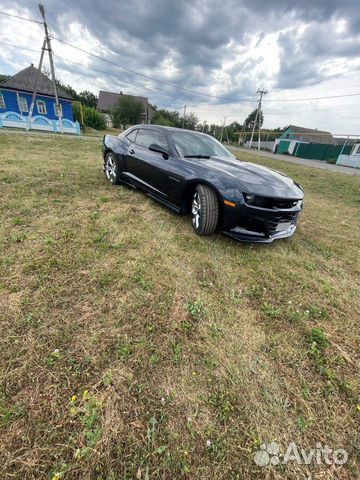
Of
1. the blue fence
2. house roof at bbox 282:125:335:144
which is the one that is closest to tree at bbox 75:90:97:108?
the blue fence

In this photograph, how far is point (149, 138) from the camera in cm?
397

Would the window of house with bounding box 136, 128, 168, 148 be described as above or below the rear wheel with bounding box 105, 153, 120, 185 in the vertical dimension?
above

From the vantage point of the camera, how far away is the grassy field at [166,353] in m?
1.13

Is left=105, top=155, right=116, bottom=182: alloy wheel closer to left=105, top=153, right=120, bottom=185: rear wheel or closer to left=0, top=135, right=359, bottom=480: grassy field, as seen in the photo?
left=105, top=153, right=120, bottom=185: rear wheel

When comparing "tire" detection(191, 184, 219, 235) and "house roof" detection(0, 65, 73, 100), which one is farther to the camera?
"house roof" detection(0, 65, 73, 100)

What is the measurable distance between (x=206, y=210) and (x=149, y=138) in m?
2.05

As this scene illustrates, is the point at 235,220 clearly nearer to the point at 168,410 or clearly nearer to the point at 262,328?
the point at 262,328

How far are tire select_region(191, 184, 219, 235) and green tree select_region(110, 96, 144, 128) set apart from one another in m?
37.6

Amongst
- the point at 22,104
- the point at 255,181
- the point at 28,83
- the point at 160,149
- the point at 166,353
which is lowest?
the point at 166,353

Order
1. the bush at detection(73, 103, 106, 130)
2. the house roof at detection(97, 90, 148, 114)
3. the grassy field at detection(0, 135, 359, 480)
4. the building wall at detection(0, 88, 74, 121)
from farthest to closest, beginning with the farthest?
the house roof at detection(97, 90, 148, 114) < the bush at detection(73, 103, 106, 130) < the building wall at detection(0, 88, 74, 121) < the grassy field at detection(0, 135, 359, 480)

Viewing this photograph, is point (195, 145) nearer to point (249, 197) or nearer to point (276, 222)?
point (249, 197)

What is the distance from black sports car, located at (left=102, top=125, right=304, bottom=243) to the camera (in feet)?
8.62

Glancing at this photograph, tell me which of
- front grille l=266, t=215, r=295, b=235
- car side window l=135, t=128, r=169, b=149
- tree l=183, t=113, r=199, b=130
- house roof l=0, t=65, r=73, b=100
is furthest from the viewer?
tree l=183, t=113, r=199, b=130

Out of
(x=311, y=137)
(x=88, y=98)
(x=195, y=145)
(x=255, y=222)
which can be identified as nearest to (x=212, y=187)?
(x=255, y=222)
